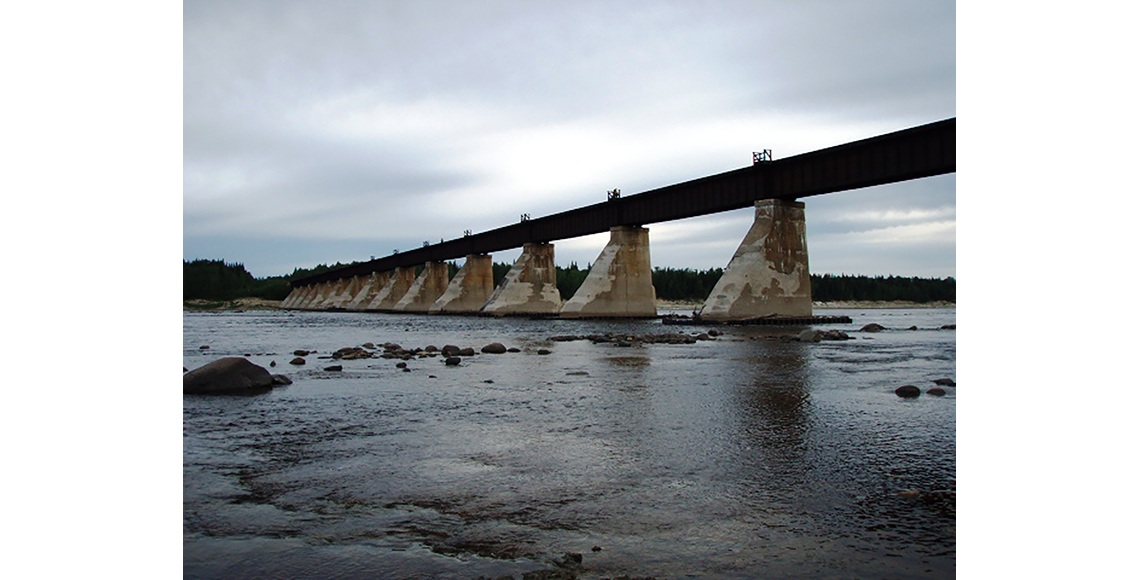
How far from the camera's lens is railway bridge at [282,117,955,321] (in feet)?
102

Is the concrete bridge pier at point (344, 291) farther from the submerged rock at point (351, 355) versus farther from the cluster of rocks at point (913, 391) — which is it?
the cluster of rocks at point (913, 391)

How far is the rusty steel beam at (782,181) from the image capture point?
28734 millimetres

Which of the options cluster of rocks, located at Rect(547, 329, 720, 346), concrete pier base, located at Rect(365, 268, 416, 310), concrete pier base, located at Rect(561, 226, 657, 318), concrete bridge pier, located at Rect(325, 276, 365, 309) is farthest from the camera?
concrete bridge pier, located at Rect(325, 276, 365, 309)

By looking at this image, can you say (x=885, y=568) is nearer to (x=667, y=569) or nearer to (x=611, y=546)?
(x=667, y=569)

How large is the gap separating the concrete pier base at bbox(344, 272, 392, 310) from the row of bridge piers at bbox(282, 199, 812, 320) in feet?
64.5

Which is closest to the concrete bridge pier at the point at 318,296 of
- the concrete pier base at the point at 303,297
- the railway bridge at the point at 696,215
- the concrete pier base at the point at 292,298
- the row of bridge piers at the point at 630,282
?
the concrete pier base at the point at 303,297

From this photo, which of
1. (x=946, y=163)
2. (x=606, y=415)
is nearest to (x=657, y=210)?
(x=946, y=163)

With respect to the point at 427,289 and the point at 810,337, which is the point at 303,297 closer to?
the point at 427,289

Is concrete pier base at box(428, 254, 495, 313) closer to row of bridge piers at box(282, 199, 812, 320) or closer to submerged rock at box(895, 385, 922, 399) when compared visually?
row of bridge piers at box(282, 199, 812, 320)

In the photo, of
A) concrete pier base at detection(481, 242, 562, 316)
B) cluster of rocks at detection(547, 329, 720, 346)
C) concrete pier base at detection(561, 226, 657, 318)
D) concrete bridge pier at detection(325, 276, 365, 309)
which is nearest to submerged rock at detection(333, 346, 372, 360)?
cluster of rocks at detection(547, 329, 720, 346)

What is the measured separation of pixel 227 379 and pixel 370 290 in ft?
311

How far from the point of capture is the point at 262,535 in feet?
13.4

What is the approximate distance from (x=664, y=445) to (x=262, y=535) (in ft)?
12.6

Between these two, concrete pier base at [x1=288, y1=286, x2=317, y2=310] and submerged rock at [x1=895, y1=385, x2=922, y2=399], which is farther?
concrete pier base at [x1=288, y1=286, x2=317, y2=310]
